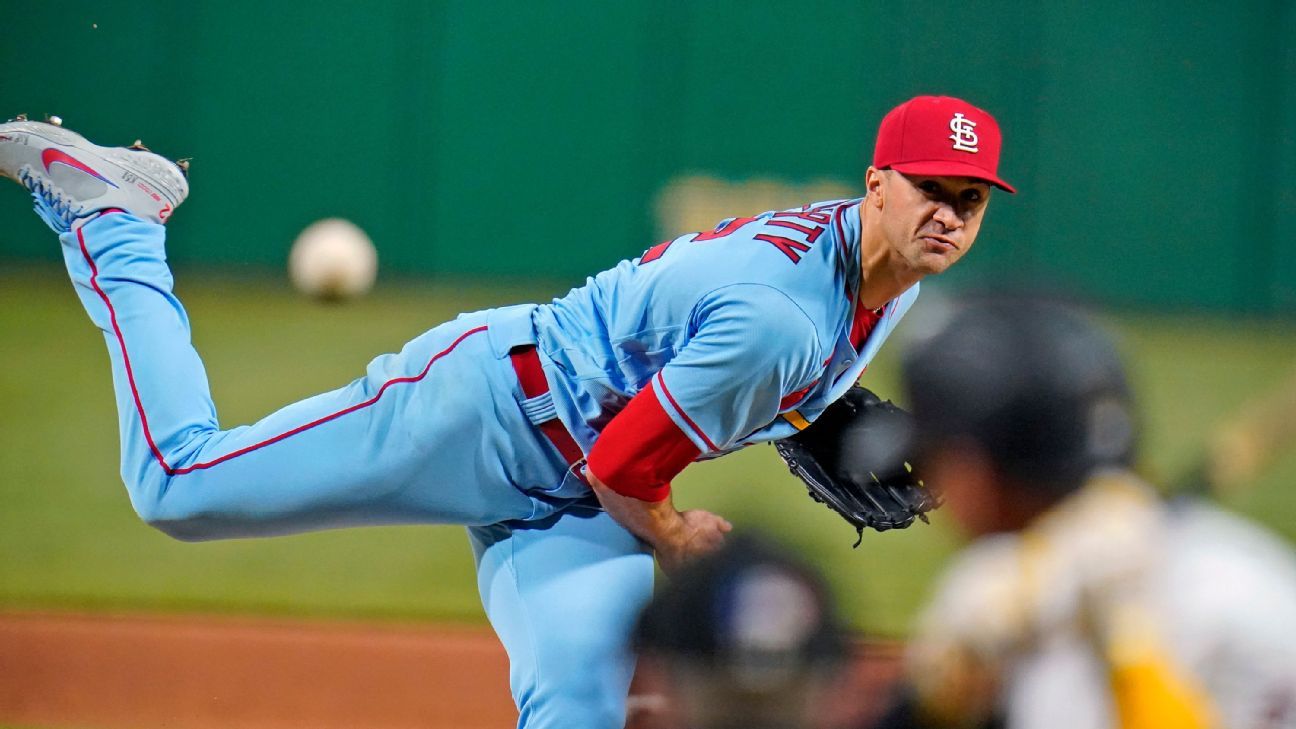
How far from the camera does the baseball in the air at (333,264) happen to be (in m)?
9.86

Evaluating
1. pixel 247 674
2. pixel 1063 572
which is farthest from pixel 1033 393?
pixel 247 674

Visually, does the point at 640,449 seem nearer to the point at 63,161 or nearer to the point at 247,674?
the point at 63,161

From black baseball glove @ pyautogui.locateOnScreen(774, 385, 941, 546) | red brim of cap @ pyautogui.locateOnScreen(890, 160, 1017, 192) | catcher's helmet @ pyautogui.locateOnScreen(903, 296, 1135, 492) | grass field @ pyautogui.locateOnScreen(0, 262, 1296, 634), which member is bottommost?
grass field @ pyautogui.locateOnScreen(0, 262, 1296, 634)

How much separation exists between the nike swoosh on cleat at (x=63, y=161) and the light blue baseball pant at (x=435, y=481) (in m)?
0.41

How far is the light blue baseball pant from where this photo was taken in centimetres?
280

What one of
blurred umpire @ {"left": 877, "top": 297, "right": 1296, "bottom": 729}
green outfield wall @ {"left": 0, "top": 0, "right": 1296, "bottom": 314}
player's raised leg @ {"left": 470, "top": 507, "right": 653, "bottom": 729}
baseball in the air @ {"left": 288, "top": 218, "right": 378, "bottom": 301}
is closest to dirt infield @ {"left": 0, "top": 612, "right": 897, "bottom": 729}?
player's raised leg @ {"left": 470, "top": 507, "right": 653, "bottom": 729}

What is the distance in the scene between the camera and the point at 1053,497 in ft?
4.40

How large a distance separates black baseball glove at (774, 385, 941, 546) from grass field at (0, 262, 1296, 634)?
0.19 metres

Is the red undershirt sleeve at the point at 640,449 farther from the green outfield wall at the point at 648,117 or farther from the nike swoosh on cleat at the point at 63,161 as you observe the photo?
the green outfield wall at the point at 648,117

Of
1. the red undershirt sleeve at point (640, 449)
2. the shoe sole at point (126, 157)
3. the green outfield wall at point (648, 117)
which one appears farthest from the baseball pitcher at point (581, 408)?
the green outfield wall at point (648, 117)

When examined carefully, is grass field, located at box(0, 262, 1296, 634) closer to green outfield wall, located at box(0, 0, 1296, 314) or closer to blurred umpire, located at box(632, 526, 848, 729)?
blurred umpire, located at box(632, 526, 848, 729)

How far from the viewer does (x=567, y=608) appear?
2.83 meters

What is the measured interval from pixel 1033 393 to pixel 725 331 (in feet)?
4.16

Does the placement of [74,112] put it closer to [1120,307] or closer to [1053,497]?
[1120,307]
